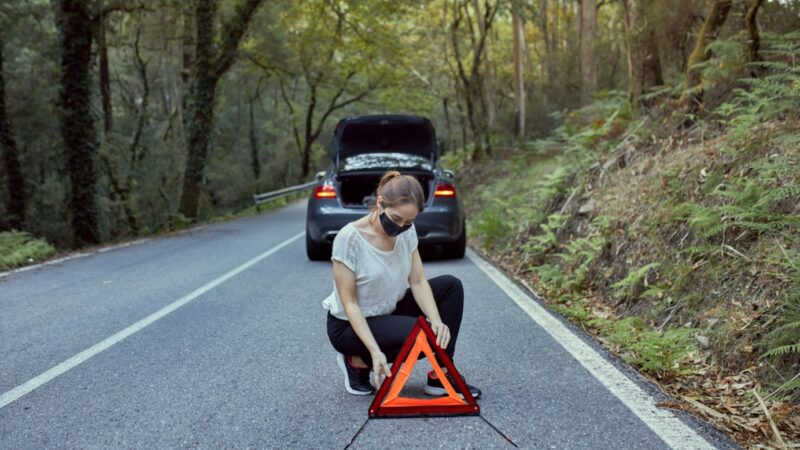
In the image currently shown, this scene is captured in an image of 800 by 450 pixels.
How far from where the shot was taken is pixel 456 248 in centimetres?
Answer: 1027

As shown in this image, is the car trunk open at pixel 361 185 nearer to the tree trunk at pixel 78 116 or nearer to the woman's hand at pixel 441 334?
the woman's hand at pixel 441 334

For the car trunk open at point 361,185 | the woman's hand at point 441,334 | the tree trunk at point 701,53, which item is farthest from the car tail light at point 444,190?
the woman's hand at point 441,334

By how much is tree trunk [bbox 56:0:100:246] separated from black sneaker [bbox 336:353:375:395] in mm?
13116

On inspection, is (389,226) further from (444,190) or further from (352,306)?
(444,190)

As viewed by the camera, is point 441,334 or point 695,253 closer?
point 441,334

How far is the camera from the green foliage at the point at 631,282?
5.95m

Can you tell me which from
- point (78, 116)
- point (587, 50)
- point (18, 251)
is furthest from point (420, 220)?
point (587, 50)

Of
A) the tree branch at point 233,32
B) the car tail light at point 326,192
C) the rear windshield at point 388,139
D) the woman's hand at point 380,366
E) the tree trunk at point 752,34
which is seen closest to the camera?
the woman's hand at point 380,366

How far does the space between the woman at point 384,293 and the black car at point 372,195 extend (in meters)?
5.11

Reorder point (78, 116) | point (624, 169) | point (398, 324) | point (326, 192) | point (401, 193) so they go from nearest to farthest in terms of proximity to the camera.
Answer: point (401, 193), point (398, 324), point (624, 169), point (326, 192), point (78, 116)

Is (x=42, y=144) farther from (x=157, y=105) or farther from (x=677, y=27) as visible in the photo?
(x=677, y=27)

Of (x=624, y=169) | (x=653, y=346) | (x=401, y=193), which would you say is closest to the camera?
(x=401, y=193)

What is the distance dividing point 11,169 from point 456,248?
12783 millimetres

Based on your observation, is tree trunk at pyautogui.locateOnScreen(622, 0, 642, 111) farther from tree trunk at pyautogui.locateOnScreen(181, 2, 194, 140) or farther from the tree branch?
tree trunk at pyautogui.locateOnScreen(181, 2, 194, 140)
